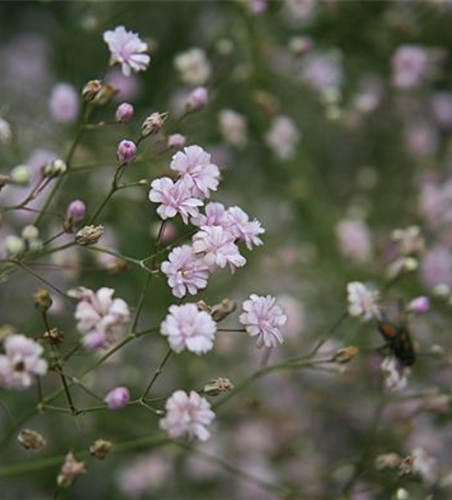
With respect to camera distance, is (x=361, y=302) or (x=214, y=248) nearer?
(x=214, y=248)

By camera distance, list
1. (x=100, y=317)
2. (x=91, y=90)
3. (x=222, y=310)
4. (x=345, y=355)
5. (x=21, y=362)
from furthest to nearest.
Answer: (x=345, y=355) → (x=91, y=90) → (x=222, y=310) → (x=100, y=317) → (x=21, y=362)

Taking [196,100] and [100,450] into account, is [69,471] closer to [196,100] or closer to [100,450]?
[100,450]

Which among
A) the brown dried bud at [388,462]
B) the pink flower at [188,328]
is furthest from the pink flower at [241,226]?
the brown dried bud at [388,462]

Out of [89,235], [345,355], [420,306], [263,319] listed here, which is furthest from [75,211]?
[420,306]

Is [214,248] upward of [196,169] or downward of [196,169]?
downward

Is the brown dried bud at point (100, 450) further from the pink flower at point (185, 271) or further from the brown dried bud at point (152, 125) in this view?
the brown dried bud at point (152, 125)

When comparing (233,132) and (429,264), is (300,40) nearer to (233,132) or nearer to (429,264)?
(233,132)

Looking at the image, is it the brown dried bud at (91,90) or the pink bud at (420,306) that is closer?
the brown dried bud at (91,90)
